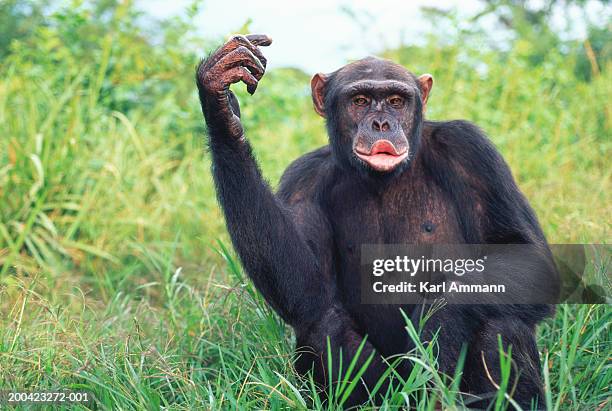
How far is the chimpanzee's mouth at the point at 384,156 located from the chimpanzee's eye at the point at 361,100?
17.4 inches

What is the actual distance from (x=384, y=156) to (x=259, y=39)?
942 millimetres

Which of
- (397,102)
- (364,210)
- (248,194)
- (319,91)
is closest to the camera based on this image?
(248,194)

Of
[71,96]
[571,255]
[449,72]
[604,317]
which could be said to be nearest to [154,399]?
[604,317]

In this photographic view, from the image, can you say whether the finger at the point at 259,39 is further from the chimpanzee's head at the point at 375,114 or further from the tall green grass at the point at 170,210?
the tall green grass at the point at 170,210

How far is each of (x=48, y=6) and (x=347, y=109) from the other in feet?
25.3

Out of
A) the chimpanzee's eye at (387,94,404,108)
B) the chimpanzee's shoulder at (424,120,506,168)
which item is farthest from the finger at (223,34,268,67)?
the chimpanzee's shoulder at (424,120,506,168)

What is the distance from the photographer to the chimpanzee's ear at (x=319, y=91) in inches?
202

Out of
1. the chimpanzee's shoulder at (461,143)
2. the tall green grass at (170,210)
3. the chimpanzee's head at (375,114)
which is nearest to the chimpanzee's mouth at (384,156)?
the chimpanzee's head at (375,114)

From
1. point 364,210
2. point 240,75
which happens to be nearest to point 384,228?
→ point 364,210

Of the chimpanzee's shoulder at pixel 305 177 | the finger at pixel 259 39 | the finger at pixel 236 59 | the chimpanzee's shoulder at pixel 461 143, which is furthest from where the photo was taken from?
the chimpanzee's shoulder at pixel 305 177

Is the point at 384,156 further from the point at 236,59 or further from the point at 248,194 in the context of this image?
the point at 236,59

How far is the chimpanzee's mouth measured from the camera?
4246mm

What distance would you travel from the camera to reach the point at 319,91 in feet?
16.9

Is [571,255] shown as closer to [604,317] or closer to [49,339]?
[604,317]
